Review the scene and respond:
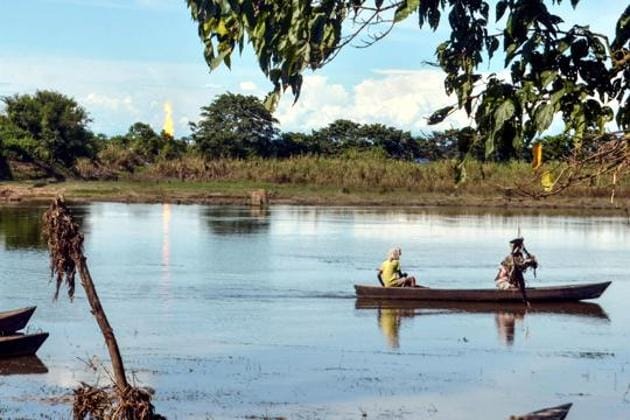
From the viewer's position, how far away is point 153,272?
28.4 meters

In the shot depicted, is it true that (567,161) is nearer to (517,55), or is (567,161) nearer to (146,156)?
(517,55)

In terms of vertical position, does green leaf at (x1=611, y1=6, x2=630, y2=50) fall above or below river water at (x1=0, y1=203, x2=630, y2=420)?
above

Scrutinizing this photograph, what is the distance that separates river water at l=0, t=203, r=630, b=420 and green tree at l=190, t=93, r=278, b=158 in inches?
1085

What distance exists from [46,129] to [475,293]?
42119 mm

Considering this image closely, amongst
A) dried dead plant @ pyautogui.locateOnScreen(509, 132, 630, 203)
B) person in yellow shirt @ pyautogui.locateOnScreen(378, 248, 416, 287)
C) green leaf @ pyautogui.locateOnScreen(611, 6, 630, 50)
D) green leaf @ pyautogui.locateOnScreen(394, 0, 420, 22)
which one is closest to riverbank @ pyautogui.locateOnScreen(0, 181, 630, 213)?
person in yellow shirt @ pyautogui.locateOnScreen(378, 248, 416, 287)

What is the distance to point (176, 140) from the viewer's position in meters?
67.6

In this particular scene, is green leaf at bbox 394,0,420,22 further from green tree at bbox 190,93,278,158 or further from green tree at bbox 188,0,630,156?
green tree at bbox 190,93,278,158

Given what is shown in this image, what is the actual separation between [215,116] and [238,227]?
25.9 meters

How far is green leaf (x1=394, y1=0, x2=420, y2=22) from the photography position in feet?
19.7

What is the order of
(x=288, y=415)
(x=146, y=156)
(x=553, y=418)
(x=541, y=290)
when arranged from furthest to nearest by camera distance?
(x=146, y=156) → (x=541, y=290) → (x=288, y=415) → (x=553, y=418)

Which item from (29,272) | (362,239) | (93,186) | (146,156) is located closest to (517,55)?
(29,272)

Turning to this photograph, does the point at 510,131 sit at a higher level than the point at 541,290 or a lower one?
higher

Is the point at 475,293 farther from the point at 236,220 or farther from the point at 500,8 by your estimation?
the point at 236,220

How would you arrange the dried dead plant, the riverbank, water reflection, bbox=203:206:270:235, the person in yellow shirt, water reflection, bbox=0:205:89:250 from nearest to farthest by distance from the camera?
the dried dead plant
the person in yellow shirt
water reflection, bbox=0:205:89:250
water reflection, bbox=203:206:270:235
the riverbank
